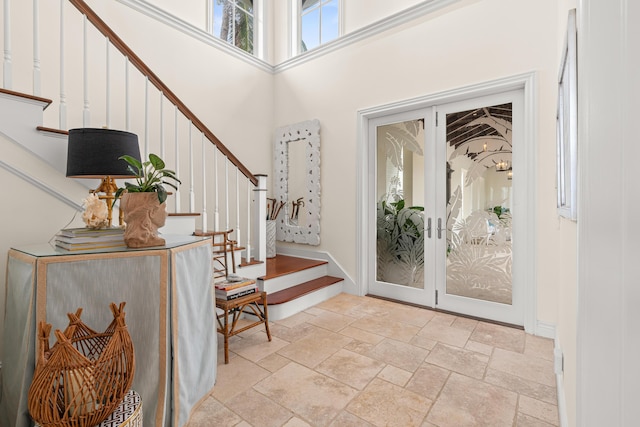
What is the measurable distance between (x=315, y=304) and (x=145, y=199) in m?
2.30

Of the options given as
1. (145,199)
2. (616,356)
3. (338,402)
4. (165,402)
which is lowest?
(338,402)

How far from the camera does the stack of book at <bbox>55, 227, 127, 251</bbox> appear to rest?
4.70 feet

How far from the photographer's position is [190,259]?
5.42ft

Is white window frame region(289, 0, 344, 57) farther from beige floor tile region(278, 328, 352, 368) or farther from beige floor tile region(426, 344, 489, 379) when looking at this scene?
beige floor tile region(426, 344, 489, 379)

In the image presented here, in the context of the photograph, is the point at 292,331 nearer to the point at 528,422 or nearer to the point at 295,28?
the point at 528,422

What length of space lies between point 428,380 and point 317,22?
453 cm

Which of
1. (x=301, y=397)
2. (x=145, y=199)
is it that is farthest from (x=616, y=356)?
(x=145, y=199)

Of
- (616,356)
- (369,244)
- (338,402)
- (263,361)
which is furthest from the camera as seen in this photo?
(369,244)

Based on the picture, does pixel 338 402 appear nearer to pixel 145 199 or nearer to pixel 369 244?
pixel 145 199

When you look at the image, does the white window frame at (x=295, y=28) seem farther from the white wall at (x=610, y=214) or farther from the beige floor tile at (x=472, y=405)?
the beige floor tile at (x=472, y=405)

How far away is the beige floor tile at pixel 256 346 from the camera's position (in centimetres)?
229

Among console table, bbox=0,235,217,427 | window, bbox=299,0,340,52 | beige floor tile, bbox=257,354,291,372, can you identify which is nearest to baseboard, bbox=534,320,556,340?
beige floor tile, bbox=257,354,291,372

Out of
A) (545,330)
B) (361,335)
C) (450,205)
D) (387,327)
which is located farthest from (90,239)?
(545,330)

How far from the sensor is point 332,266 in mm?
3912
